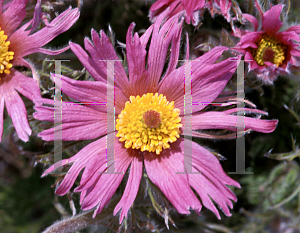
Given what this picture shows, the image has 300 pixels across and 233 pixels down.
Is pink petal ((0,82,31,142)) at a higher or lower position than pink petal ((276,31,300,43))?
lower

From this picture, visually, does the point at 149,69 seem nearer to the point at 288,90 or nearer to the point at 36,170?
the point at 288,90

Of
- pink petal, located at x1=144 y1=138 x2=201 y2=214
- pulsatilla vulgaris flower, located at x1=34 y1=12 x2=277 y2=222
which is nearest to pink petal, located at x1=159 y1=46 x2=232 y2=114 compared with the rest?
pulsatilla vulgaris flower, located at x1=34 y1=12 x2=277 y2=222

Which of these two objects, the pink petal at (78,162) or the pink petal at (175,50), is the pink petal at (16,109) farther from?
the pink petal at (175,50)

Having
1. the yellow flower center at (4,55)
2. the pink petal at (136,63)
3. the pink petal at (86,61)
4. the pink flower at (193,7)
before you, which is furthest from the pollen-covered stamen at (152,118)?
the yellow flower center at (4,55)

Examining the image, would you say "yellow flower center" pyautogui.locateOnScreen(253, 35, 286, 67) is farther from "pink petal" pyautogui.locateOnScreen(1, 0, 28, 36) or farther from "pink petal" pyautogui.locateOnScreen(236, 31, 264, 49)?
"pink petal" pyautogui.locateOnScreen(1, 0, 28, 36)

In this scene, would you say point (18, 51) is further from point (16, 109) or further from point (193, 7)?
point (193, 7)

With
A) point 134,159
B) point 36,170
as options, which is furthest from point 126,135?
point 36,170
